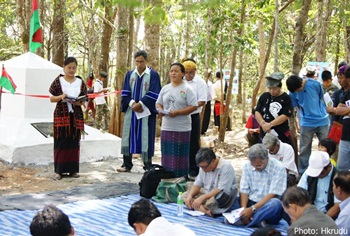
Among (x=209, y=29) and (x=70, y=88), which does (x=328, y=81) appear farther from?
(x=70, y=88)

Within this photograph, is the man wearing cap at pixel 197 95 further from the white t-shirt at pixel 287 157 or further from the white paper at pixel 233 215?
the white paper at pixel 233 215

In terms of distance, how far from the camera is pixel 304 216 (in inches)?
124

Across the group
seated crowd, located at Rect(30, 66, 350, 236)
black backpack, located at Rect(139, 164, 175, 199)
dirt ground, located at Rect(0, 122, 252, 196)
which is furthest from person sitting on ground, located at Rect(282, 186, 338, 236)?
dirt ground, located at Rect(0, 122, 252, 196)

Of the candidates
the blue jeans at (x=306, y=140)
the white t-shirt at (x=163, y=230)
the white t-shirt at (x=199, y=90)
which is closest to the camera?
the white t-shirt at (x=163, y=230)

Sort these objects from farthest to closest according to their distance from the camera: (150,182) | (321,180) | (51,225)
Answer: (150,182), (321,180), (51,225)

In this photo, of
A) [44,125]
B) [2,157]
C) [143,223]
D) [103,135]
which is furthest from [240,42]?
[143,223]

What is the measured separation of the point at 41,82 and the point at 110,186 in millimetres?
2892

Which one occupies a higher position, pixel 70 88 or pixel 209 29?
pixel 209 29

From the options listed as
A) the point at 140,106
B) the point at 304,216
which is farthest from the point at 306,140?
the point at 304,216

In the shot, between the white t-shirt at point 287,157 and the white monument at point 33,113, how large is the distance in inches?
144

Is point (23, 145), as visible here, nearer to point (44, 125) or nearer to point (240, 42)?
point (44, 125)

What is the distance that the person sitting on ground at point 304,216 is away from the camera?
298 cm

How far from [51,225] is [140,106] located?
455 centimetres

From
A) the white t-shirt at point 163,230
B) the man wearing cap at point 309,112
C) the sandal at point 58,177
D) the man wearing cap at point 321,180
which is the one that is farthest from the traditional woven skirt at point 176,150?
the white t-shirt at point 163,230
